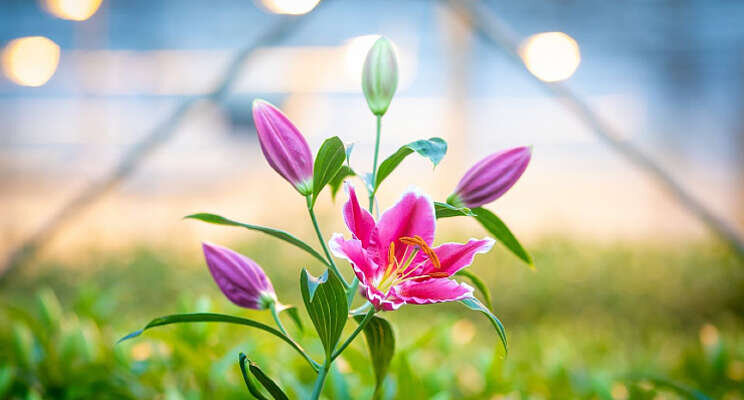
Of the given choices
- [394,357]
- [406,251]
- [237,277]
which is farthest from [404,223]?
[394,357]

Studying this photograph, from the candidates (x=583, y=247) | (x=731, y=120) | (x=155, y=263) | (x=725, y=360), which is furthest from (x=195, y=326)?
(x=731, y=120)

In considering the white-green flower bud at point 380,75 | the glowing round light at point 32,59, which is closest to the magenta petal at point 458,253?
the white-green flower bud at point 380,75

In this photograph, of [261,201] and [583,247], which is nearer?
[583,247]

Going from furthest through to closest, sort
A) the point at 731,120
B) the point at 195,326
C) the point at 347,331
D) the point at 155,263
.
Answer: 1. the point at 731,120
2. the point at 155,263
3. the point at 347,331
4. the point at 195,326

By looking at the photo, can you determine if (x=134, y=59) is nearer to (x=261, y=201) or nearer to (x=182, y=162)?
(x=182, y=162)

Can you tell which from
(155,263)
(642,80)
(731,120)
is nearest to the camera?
(155,263)

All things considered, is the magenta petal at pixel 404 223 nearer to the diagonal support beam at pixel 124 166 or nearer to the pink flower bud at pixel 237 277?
the pink flower bud at pixel 237 277
